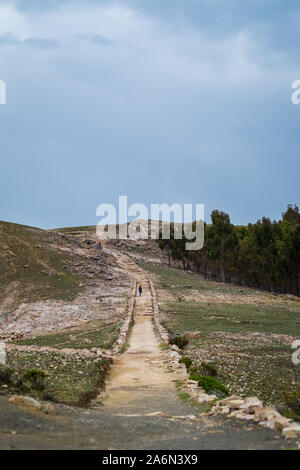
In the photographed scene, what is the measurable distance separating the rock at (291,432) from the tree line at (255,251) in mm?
71237

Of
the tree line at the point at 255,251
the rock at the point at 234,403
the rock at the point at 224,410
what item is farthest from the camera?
the tree line at the point at 255,251

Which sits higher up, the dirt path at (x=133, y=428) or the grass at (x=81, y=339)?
the dirt path at (x=133, y=428)

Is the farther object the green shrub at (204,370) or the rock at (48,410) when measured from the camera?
the green shrub at (204,370)

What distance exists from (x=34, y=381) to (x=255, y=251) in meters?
72.6

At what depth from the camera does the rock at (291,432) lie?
7.77 m

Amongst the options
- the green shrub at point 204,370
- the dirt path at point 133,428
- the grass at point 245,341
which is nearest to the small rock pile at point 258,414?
the dirt path at point 133,428

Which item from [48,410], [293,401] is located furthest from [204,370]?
[48,410]

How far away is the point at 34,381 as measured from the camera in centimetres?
1361

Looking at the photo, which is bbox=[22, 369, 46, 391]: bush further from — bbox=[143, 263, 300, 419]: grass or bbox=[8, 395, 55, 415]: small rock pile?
bbox=[143, 263, 300, 419]: grass

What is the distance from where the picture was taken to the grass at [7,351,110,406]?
44.3 feet

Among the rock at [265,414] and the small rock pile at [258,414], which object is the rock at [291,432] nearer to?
the small rock pile at [258,414]

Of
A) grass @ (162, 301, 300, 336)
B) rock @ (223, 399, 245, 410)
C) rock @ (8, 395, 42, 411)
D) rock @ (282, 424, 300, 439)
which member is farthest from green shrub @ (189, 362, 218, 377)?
grass @ (162, 301, 300, 336)

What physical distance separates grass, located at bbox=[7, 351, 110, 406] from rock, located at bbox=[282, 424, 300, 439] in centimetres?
712

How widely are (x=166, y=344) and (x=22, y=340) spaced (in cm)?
1216
